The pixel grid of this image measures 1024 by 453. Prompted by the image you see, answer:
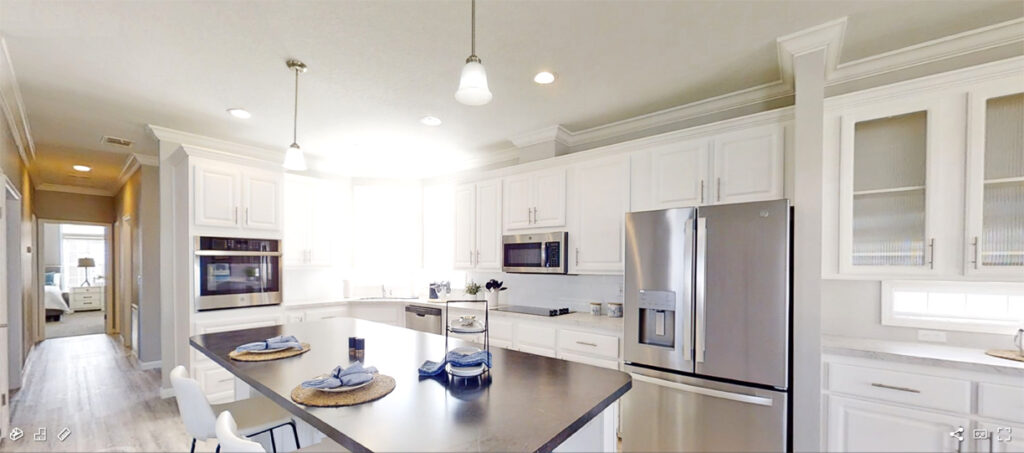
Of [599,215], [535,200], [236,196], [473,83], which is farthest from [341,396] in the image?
[236,196]

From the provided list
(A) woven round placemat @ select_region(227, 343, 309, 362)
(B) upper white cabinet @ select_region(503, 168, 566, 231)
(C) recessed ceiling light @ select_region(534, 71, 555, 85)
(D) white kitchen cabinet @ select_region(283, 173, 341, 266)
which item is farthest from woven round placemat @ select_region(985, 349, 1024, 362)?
(D) white kitchen cabinet @ select_region(283, 173, 341, 266)

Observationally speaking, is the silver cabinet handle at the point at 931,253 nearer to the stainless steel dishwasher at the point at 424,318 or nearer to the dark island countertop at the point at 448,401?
the dark island countertop at the point at 448,401

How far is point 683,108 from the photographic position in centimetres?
315

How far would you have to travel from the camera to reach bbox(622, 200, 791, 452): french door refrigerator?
2197mm

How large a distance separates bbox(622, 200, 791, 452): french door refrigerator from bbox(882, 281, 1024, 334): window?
0.81 metres

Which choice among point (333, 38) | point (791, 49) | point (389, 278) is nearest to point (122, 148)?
point (389, 278)

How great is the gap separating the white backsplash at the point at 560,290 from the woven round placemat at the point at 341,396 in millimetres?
2434

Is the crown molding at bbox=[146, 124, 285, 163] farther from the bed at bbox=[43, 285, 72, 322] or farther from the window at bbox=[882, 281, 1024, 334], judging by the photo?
the bed at bbox=[43, 285, 72, 322]

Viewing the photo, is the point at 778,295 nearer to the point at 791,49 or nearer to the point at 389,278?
the point at 791,49

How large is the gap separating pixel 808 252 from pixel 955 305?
98 centimetres

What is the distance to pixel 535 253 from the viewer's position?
12.2 ft

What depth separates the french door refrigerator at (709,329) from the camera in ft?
7.21

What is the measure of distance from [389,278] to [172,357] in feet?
7.17

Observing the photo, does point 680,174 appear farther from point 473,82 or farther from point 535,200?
point 473,82
